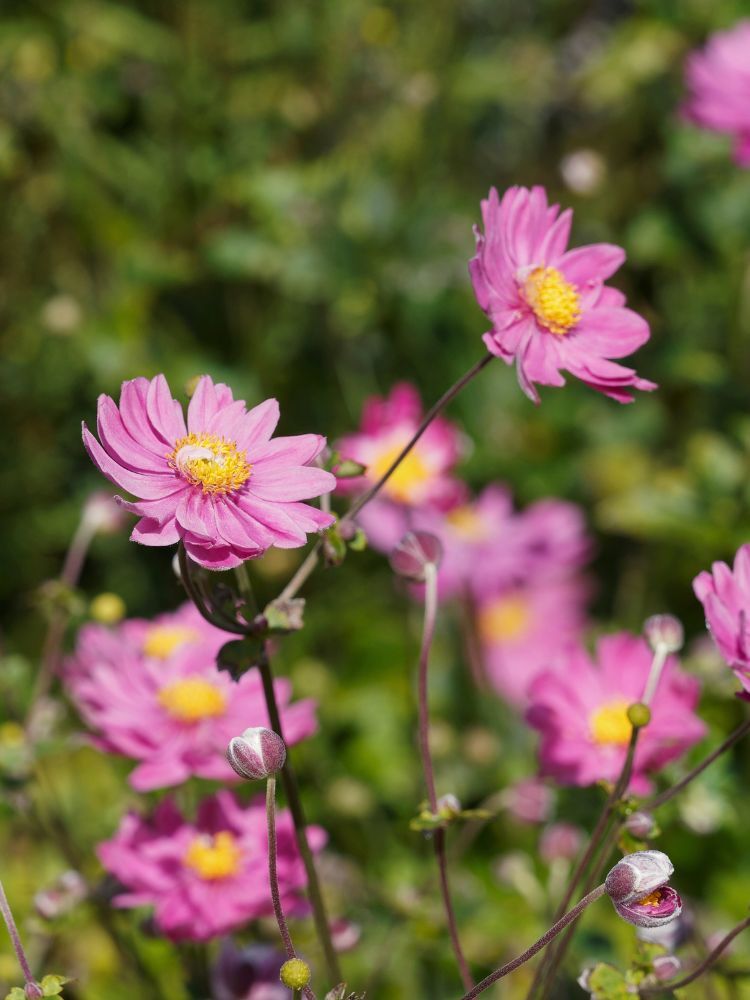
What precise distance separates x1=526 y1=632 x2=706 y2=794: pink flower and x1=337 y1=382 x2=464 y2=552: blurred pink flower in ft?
1.62

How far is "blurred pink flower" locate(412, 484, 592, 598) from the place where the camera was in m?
1.97

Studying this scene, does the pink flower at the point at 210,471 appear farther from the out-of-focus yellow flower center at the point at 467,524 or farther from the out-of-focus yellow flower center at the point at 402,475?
the out-of-focus yellow flower center at the point at 467,524

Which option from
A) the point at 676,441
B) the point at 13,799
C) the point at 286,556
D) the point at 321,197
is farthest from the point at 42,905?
the point at 676,441

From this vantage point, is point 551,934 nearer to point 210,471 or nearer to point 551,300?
point 210,471

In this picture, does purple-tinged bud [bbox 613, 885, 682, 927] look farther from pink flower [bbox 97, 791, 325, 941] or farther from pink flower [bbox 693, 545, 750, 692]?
pink flower [bbox 97, 791, 325, 941]

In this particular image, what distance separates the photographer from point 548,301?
0.97 m

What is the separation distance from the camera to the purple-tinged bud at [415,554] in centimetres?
98

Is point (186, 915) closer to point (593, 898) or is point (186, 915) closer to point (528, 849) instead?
point (593, 898)

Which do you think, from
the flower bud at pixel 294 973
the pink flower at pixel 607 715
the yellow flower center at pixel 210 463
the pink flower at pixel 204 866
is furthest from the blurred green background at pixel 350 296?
the flower bud at pixel 294 973

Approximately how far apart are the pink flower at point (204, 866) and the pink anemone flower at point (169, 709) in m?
0.05

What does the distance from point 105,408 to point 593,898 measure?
47cm

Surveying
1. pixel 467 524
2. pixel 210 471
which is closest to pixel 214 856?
pixel 210 471

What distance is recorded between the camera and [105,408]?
2.68 ft

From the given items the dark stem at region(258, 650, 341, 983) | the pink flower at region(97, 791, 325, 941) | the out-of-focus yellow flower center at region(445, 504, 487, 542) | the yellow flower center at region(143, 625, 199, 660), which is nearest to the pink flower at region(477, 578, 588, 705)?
the out-of-focus yellow flower center at region(445, 504, 487, 542)
